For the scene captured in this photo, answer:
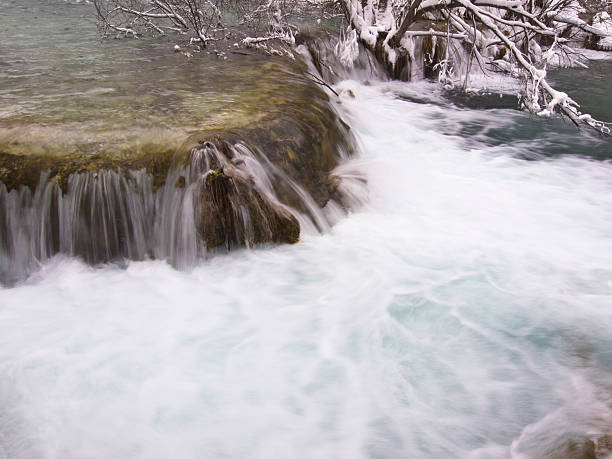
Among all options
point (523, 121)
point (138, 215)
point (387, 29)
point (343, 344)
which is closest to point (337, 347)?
point (343, 344)

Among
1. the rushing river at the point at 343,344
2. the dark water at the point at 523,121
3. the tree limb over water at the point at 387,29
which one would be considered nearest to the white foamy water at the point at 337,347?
the rushing river at the point at 343,344

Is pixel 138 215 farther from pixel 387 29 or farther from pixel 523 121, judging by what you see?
pixel 387 29

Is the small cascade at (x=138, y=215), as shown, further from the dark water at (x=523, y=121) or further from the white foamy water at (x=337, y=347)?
the dark water at (x=523, y=121)

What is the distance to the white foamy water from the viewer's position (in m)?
2.65

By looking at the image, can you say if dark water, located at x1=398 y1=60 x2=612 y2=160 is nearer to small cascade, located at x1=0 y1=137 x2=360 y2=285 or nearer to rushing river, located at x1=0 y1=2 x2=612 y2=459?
rushing river, located at x1=0 y1=2 x2=612 y2=459

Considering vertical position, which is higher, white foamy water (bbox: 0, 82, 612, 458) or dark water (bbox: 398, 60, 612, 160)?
dark water (bbox: 398, 60, 612, 160)

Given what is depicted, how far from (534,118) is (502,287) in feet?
17.7

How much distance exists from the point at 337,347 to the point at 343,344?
5 cm

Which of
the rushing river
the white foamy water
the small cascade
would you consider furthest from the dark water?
the small cascade

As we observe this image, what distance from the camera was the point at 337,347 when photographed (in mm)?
3311

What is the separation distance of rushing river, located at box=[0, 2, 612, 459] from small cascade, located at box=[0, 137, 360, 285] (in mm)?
166

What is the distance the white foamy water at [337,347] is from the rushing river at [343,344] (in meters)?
0.01

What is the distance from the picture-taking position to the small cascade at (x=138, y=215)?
3.97m

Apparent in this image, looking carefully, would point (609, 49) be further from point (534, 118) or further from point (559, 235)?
point (559, 235)
